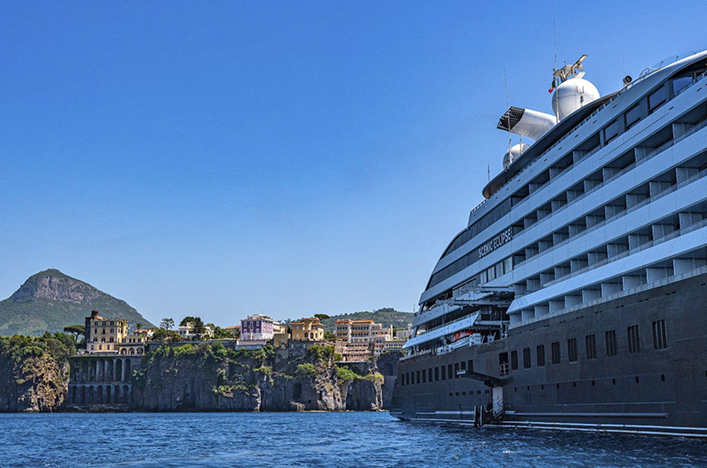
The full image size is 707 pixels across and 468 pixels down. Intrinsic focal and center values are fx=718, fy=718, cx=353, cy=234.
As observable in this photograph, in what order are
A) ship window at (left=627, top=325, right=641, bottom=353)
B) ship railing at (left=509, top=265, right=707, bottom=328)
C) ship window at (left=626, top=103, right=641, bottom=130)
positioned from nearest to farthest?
1. ship railing at (left=509, top=265, right=707, bottom=328)
2. ship window at (left=627, top=325, right=641, bottom=353)
3. ship window at (left=626, top=103, right=641, bottom=130)

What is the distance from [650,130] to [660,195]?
11.0 feet

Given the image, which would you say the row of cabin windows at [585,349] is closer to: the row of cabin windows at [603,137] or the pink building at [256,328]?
the row of cabin windows at [603,137]

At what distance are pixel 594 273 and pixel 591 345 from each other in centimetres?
372

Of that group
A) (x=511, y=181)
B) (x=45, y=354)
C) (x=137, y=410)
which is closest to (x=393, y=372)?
(x=137, y=410)

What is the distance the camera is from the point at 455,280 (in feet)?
179

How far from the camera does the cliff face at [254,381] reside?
154875 millimetres

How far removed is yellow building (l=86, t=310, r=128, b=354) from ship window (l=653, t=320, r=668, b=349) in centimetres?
17588

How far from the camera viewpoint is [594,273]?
3306 cm

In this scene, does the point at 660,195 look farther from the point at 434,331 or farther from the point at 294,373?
the point at 294,373

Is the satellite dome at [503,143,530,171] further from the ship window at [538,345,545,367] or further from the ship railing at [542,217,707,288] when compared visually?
the ship window at [538,345,545,367]

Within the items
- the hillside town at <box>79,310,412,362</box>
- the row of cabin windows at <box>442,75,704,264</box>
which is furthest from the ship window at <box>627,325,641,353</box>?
the hillside town at <box>79,310,412,362</box>

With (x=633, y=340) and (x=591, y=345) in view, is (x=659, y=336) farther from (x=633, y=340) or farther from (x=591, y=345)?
(x=591, y=345)

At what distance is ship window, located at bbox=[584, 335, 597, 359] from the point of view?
30.7m

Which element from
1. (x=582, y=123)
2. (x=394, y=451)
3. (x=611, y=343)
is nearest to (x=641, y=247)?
(x=611, y=343)
